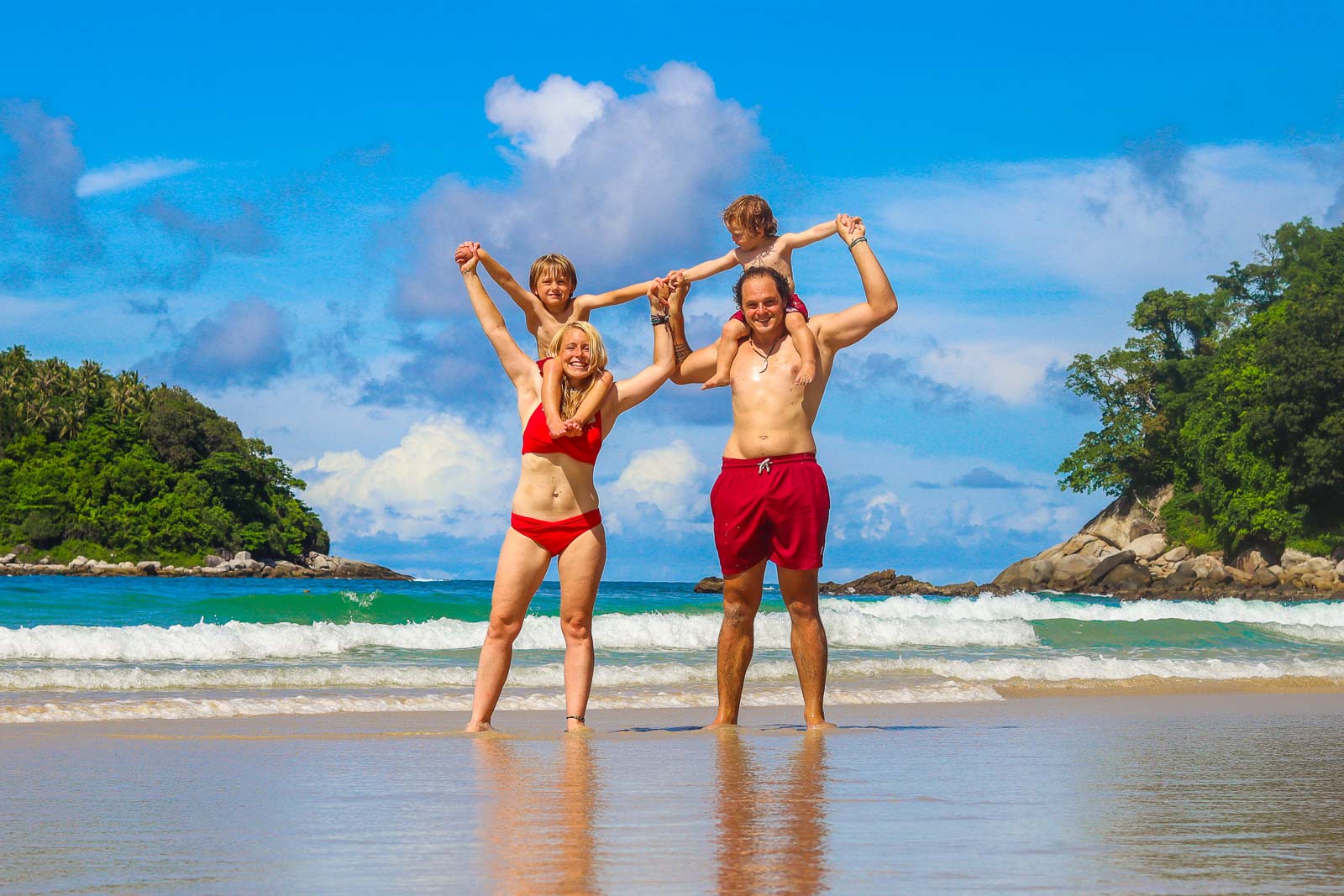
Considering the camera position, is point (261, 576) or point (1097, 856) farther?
point (261, 576)

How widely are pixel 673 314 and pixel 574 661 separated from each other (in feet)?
5.27

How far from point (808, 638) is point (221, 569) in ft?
228

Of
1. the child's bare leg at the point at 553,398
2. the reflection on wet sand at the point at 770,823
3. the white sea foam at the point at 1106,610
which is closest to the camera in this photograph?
the reflection on wet sand at the point at 770,823

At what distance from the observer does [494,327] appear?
587cm

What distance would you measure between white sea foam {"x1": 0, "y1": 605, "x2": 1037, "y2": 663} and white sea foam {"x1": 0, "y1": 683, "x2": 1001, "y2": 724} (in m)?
4.39

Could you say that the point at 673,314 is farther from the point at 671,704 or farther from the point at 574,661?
the point at 671,704

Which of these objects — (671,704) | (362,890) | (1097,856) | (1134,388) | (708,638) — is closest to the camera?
(362,890)

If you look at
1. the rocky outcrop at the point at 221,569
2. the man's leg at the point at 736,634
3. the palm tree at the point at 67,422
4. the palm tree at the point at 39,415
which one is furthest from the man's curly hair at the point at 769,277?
the palm tree at the point at 39,415

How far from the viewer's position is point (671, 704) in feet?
27.9

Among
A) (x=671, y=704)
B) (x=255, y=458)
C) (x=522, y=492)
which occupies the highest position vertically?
(x=255, y=458)

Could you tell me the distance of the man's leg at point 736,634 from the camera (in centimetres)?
588

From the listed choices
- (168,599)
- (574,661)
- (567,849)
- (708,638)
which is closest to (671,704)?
(574,661)

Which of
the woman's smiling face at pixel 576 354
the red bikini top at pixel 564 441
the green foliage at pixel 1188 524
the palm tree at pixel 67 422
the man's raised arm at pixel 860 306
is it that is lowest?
the red bikini top at pixel 564 441

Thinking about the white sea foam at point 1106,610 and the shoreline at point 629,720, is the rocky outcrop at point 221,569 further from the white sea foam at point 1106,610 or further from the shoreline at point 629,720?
the shoreline at point 629,720
